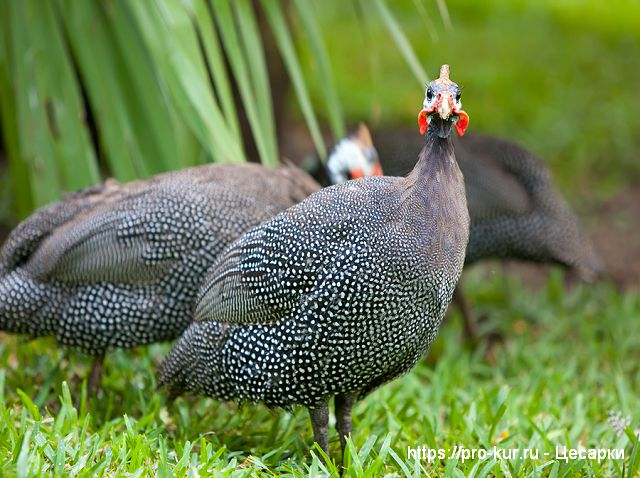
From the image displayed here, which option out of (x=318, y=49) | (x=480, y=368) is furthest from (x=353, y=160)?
(x=480, y=368)

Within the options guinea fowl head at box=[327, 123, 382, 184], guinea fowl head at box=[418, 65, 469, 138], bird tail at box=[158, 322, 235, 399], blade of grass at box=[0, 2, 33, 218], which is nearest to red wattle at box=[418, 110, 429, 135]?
guinea fowl head at box=[418, 65, 469, 138]

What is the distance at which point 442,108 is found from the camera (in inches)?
115

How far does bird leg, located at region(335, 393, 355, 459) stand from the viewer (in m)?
3.47

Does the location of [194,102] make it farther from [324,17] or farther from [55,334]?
[324,17]

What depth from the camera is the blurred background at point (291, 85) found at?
4059 millimetres

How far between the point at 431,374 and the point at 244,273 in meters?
1.86

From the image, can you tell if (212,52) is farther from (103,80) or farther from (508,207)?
(508,207)

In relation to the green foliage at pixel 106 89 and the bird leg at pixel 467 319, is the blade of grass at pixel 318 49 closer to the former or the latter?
the green foliage at pixel 106 89

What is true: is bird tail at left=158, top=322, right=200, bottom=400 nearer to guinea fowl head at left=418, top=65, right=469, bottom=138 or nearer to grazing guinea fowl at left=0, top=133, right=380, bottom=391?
grazing guinea fowl at left=0, top=133, right=380, bottom=391

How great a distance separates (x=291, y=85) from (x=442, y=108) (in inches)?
155

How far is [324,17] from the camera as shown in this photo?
991cm

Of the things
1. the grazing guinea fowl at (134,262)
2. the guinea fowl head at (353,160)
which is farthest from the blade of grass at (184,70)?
the guinea fowl head at (353,160)

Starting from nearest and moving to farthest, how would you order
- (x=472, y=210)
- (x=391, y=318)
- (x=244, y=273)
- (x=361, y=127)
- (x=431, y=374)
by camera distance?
(x=391, y=318)
(x=244, y=273)
(x=361, y=127)
(x=431, y=374)
(x=472, y=210)

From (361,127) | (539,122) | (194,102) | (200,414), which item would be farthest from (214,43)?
(539,122)
